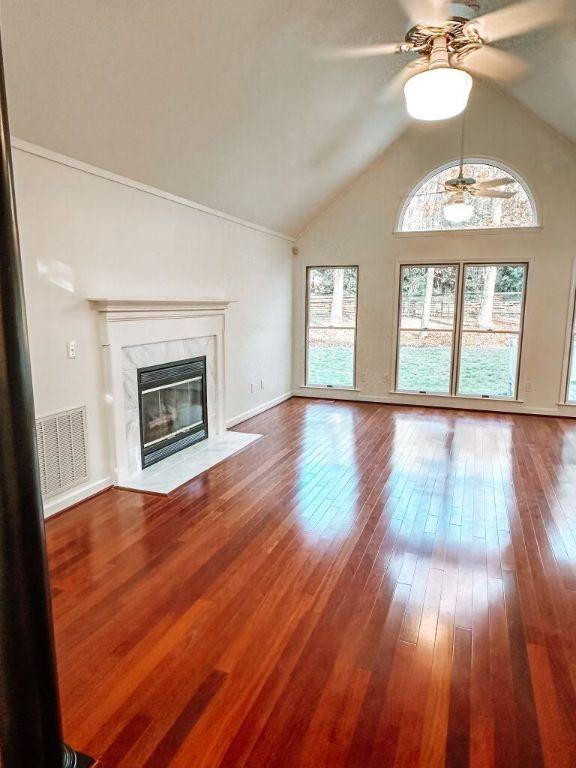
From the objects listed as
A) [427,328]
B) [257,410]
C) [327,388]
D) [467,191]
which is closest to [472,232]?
[427,328]

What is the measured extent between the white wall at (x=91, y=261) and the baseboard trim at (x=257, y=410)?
399mm

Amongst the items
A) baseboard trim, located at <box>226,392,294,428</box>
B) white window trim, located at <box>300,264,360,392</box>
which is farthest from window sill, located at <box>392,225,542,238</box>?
baseboard trim, located at <box>226,392,294,428</box>

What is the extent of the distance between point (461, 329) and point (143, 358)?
4.64 metres

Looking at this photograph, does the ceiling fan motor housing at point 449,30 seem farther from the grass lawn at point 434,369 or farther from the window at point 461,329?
the grass lawn at point 434,369

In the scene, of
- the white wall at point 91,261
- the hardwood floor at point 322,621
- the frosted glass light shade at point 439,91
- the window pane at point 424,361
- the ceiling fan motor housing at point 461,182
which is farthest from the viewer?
the window pane at point 424,361

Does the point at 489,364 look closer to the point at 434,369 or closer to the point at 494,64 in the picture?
the point at 434,369

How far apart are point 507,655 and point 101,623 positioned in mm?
1888

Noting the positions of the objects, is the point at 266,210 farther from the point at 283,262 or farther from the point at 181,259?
the point at 181,259

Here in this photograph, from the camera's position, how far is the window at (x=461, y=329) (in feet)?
21.6

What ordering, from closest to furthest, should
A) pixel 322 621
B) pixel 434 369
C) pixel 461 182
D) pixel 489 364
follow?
pixel 322 621 → pixel 461 182 → pixel 489 364 → pixel 434 369

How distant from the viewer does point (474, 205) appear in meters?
6.56

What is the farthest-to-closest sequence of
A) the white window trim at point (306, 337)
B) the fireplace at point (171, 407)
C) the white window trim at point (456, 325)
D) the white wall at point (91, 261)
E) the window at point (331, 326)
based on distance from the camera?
the window at point (331, 326) < the white window trim at point (306, 337) < the white window trim at point (456, 325) < the fireplace at point (171, 407) < the white wall at point (91, 261)

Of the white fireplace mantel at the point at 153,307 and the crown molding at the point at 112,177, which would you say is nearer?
the crown molding at the point at 112,177

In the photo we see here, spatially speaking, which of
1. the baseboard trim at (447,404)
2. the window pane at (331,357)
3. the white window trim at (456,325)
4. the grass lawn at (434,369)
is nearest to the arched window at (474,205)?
the white window trim at (456,325)
